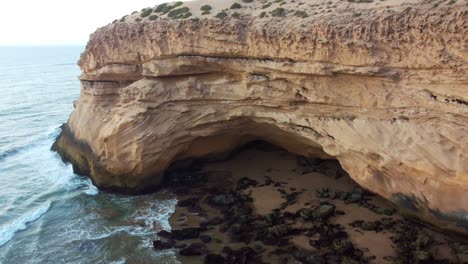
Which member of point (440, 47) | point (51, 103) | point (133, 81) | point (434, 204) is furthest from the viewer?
point (51, 103)

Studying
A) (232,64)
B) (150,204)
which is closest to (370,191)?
(232,64)

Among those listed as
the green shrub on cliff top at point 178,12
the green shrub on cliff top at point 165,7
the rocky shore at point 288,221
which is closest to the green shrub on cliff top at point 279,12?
the green shrub on cliff top at point 178,12

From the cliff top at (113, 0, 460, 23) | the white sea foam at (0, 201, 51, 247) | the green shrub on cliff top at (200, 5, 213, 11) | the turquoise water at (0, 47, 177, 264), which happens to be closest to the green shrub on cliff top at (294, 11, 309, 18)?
the cliff top at (113, 0, 460, 23)

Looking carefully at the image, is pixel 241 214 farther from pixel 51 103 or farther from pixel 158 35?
pixel 51 103

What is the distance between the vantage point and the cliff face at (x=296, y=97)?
14711mm

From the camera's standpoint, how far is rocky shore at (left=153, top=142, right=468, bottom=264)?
15.7m

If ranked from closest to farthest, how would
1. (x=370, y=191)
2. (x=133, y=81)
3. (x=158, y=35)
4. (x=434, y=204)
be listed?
1. (x=434, y=204)
2. (x=370, y=191)
3. (x=158, y=35)
4. (x=133, y=81)

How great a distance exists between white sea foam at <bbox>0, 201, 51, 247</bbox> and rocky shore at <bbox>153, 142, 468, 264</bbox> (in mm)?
6569

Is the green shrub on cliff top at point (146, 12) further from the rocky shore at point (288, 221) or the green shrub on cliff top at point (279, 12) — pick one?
the rocky shore at point (288, 221)

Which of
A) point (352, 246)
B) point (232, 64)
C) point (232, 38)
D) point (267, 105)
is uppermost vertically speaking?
point (232, 38)

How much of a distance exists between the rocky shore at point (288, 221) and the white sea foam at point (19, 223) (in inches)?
259

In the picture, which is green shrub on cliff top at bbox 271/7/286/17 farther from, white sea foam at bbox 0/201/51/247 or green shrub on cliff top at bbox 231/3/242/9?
white sea foam at bbox 0/201/51/247

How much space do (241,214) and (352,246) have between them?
5265 mm

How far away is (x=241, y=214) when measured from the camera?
1919 cm
